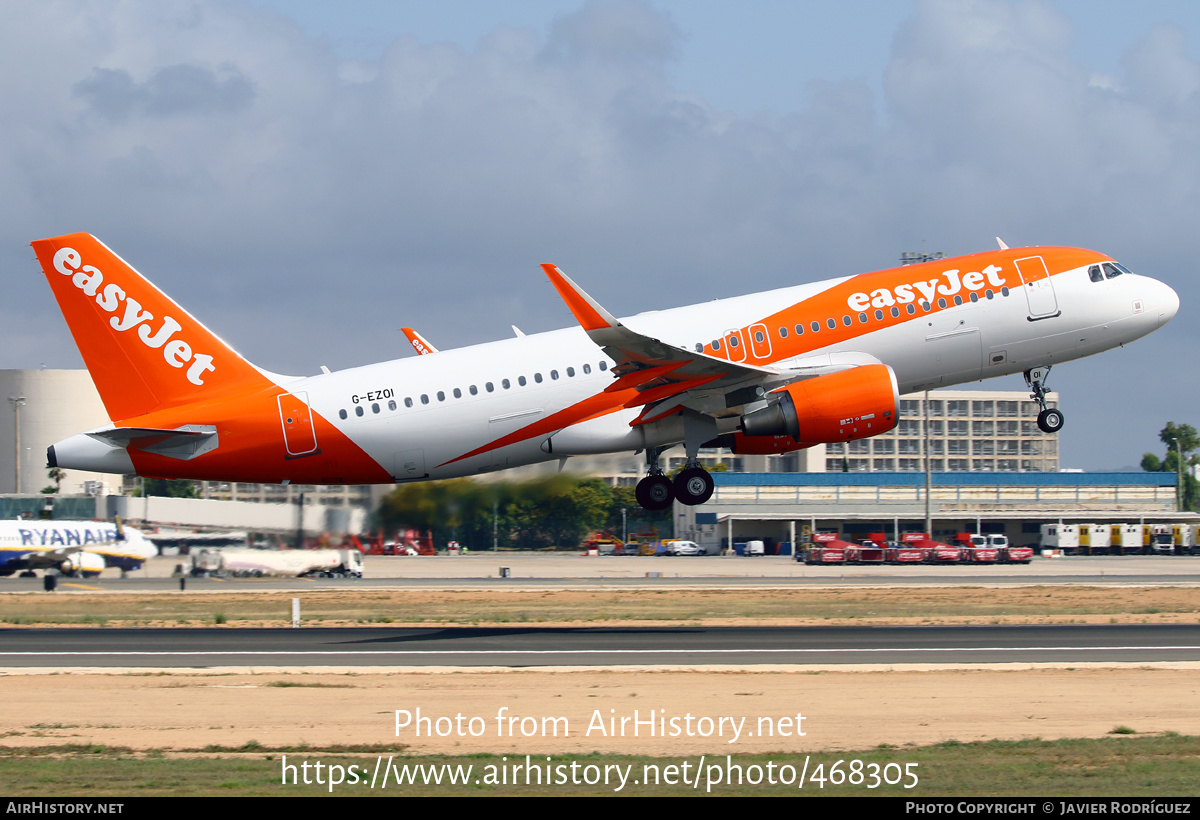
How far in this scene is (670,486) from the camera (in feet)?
130

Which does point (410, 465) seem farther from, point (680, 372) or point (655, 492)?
point (680, 372)

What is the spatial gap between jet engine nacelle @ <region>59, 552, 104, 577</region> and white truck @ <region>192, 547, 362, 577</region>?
75.0 feet

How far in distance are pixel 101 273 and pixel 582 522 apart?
942 inches

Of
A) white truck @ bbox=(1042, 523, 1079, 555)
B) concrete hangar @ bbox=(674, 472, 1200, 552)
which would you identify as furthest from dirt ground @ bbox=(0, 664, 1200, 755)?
concrete hangar @ bbox=(674, 472, 1200, 552)

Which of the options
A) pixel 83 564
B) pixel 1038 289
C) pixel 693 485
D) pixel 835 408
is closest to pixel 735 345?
pixel 835 408

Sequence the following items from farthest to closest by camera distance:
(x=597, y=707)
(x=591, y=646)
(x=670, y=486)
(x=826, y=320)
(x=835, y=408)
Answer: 1. (x=591, y=646)
2. (x=670, y=486)
3. (x=826, y=320)
4. (x=835, y=408)
5. (x=597, y=707)

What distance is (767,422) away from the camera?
1459 inches

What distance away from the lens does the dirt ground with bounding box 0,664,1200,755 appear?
2525 cm

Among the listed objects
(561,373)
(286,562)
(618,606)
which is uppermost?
(561,373)

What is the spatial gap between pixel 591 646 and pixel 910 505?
3624 inches

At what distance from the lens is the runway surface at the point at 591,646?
3656 centimetres

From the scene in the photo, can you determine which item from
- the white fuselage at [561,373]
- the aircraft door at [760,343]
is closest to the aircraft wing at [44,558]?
the white fuselage at [561,373]

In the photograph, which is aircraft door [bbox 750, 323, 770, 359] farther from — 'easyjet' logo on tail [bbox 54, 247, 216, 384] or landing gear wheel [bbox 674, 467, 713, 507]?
'easyjet' logo on tail [bbox 54, 247, 216, 384]

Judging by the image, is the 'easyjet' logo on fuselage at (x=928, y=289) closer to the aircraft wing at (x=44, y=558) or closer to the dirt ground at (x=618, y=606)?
the dirt ground at (x=618, y=606)
